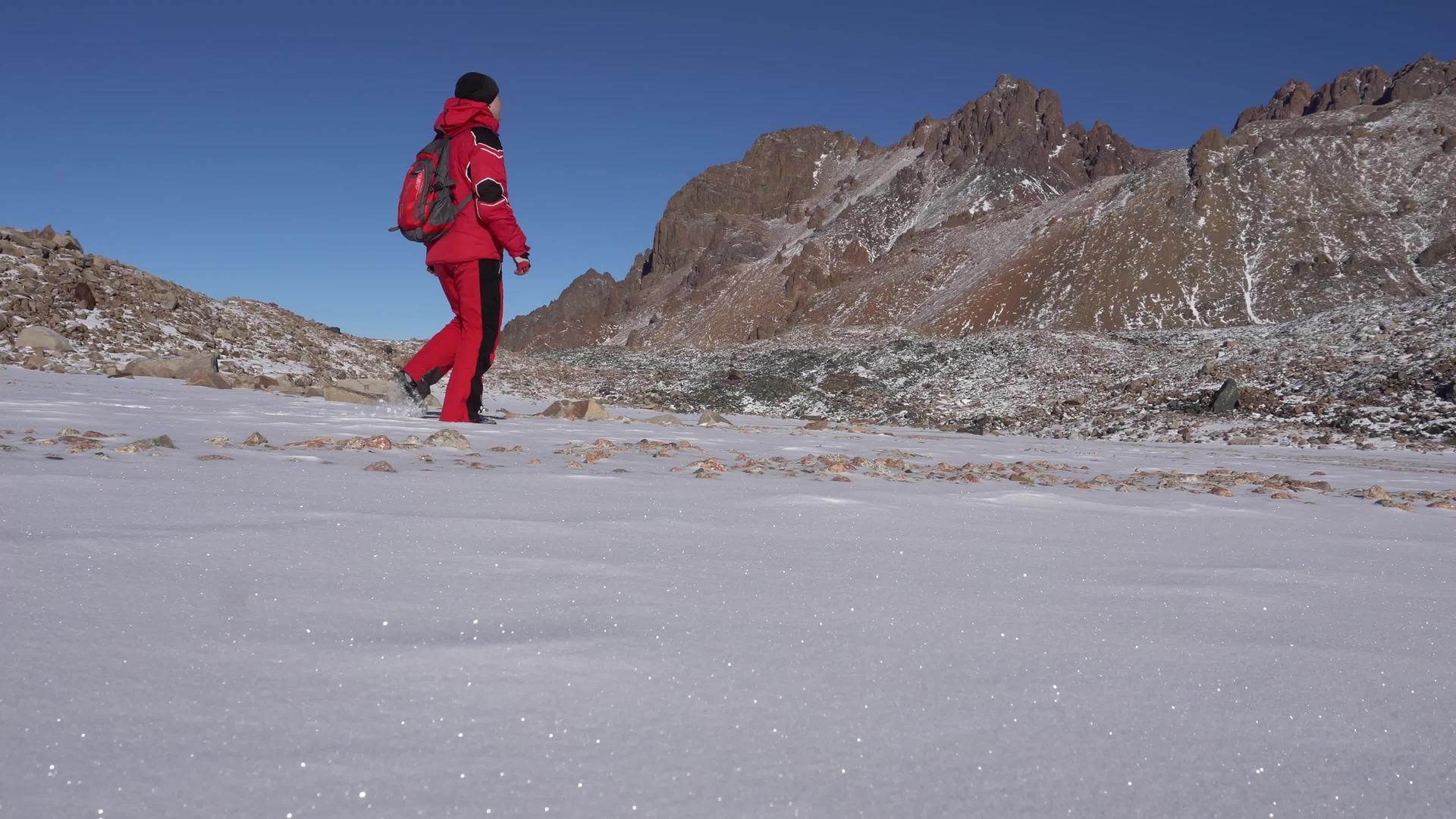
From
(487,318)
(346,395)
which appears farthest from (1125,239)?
(487,318)

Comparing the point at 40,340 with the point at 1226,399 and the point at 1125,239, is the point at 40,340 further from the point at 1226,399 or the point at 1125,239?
the point at 1125,239

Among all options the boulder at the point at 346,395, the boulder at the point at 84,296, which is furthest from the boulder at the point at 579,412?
the boulder at the point at 84,296

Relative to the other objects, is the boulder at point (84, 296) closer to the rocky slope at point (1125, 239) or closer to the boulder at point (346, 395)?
the boulder at point (346, 395)

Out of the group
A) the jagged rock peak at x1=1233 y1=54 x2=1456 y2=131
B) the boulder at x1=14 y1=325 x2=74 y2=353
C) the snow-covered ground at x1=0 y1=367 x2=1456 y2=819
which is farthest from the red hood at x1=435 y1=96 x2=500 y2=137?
the jagged rock peak at x1=1233 y1=54 x2=1456 y2=131

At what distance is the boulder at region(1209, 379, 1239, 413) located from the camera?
41.0 ft

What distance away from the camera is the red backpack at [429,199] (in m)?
6.00

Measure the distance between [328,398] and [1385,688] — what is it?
7.89 metres

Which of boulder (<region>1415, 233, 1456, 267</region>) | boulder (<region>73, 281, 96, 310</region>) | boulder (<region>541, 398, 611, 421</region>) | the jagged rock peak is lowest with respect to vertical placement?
boulder (<region>541, 398, 611, 421</region>)

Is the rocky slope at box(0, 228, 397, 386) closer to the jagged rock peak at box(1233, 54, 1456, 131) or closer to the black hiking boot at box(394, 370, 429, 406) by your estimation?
the black hiking boot at box(394, 370, 429, 406)

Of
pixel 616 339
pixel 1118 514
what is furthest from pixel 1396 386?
pixel 616 339

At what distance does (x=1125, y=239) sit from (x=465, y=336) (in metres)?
72.9

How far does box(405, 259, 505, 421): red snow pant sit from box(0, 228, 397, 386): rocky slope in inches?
162

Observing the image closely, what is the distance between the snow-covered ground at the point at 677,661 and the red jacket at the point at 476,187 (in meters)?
3.82

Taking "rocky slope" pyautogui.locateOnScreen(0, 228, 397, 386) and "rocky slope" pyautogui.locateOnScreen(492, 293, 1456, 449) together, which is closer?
"rocky slope" pyautogui.locateOnScreen(0, 228, 397, 386)
